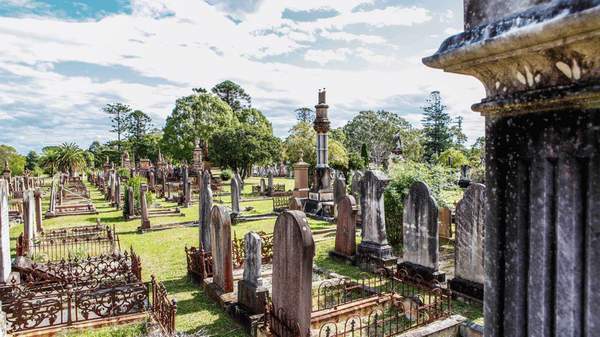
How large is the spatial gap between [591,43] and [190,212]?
22233 mm

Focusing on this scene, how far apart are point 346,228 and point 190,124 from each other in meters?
38.7

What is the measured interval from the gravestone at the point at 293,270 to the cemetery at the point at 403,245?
0.09 ft

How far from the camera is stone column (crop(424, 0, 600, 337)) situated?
4.13 ft

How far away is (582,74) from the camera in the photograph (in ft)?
4.15

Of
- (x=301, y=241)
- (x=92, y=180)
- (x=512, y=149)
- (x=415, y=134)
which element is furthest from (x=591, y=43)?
(x=415, y=134)

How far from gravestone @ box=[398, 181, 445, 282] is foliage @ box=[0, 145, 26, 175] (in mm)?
52287

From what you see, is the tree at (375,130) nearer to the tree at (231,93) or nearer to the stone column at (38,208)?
the tree at (231,93)

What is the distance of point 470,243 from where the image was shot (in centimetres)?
804

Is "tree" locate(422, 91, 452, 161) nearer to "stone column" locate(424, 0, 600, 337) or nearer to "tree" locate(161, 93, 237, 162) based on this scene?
"tree" locate(161, 93, 237, 162)

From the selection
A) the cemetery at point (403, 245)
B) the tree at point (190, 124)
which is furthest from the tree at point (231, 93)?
the cemetery at point (403, 245)

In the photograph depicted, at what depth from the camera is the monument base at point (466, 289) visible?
7773mm

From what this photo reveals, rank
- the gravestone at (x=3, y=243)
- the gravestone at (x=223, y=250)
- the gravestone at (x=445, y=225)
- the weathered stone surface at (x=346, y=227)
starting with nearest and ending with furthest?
the gravestone at (x=223, y=250)
the gravestone at (x=3, y=243)
the weathered stone surface at (x=346, y=227)
the gravestone at (x=445, y=225)

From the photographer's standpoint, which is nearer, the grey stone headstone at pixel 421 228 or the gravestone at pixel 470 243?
the gravestone at pixel 470 243

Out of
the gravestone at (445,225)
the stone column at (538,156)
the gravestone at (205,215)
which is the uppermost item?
the stone column at (538,156)
